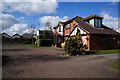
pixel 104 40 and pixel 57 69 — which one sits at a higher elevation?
pixel 104 40

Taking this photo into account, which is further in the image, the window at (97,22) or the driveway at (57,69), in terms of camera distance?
the window at (97,22)

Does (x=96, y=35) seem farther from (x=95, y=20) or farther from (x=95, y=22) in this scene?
(x=95, y=20)

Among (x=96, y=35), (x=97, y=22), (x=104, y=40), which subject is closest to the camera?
(x=96, y=35)

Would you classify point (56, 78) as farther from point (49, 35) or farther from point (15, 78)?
point (49, 35)

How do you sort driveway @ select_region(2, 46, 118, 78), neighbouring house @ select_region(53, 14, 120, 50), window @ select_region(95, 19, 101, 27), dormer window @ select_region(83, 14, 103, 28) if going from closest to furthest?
driveway @ select_region(2, 46, 118, 78) < neighbouring house @ select_region(53, 14, 120, 50) < dormer window @ select_region(83, 14, 103, 28) < window @ select_region(95, 19, 101, 27)

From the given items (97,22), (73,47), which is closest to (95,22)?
(97,22)

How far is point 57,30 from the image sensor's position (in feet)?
111

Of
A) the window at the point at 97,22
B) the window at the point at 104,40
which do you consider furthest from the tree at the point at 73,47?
the window at the point at 97,22

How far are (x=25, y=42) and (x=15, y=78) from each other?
2053 inches

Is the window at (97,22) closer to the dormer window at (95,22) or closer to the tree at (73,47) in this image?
the dormer window at (95,22)

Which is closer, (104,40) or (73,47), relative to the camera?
(73,47)

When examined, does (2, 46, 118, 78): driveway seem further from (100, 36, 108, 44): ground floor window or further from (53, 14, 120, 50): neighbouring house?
(100, 36, 108, 44): ground floor window

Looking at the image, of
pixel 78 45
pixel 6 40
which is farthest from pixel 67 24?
pixel 6 40

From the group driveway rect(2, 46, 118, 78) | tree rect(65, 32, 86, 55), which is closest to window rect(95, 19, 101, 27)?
tree rect(65, 32, 86, 55)
